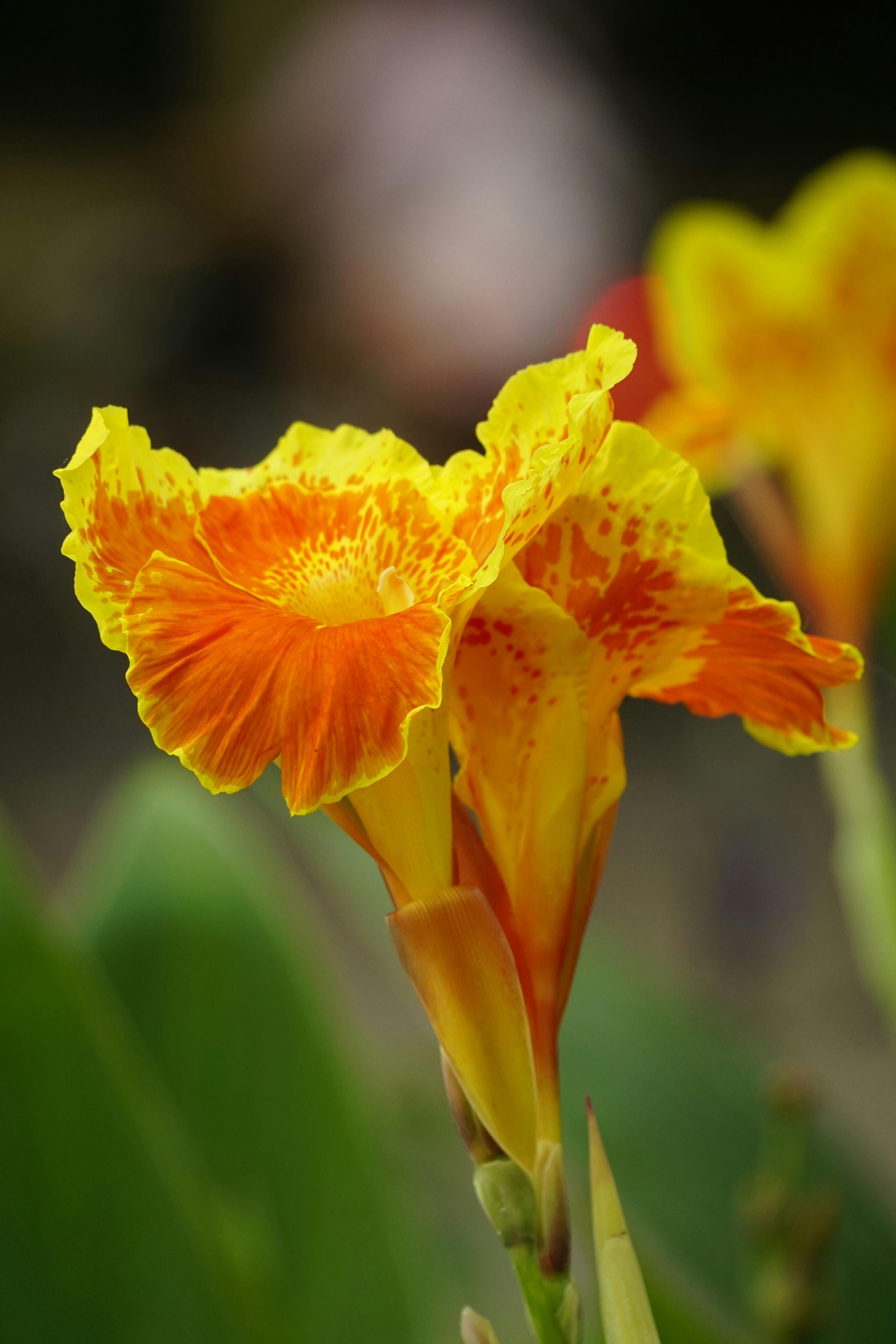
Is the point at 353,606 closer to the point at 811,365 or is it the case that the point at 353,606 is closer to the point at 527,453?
the point at 527,453

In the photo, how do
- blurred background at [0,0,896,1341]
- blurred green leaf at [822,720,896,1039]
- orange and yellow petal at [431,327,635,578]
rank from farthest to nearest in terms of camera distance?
blurred background at [0,0,896,1341] < blurred green leaf at [822,720,896,1039] < orange and yellow petal at [431,327,635,578]

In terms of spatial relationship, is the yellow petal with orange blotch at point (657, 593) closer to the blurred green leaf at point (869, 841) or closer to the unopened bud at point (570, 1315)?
the unopened bud at point (570, 1315)

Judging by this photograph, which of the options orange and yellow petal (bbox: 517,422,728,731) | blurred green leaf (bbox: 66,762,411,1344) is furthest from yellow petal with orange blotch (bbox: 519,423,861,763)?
blurred green leaf (bbox: 66,762,411,1344)

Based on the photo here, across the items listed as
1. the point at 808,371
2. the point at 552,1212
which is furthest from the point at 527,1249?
the point at 808,371

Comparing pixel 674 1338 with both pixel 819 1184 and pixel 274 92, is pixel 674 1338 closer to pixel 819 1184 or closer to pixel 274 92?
pixel 819 1184

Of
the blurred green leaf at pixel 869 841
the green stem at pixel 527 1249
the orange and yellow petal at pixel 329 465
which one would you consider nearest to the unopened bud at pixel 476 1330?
the green stem at pixel 527 1249

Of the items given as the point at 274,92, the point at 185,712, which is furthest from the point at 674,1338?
the point at 274,92

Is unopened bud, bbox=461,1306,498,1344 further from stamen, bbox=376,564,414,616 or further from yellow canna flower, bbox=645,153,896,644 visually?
yellow canna flower, bbox=645,153,896,644
